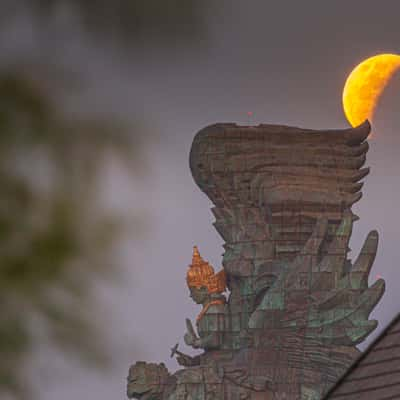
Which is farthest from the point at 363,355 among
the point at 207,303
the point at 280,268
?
A: the point at 207,303

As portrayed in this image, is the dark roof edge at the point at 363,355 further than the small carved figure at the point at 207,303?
No

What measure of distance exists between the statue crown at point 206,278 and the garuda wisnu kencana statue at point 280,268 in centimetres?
2

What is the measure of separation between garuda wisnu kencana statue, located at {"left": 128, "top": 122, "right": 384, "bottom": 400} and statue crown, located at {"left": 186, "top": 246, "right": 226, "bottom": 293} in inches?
0.8

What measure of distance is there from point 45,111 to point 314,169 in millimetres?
15740

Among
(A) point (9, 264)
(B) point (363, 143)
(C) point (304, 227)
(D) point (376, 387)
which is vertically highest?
(B) point (363, 143)

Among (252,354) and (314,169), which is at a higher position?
(314,169)

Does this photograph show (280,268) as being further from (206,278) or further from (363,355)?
(363,355)

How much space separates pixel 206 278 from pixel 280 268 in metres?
1.11

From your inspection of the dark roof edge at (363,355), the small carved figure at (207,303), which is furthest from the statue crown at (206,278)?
the dark roof edge at (363,355)

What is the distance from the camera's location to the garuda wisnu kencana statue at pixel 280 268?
55.0 ft

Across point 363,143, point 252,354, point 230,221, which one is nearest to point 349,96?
point 363,143

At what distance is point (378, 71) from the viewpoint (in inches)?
831

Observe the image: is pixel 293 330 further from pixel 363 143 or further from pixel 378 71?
pixel 378 71

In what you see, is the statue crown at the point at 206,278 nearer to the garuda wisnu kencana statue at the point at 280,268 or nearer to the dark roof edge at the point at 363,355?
the garuda wisnu kencana statue at the point at 280,268
